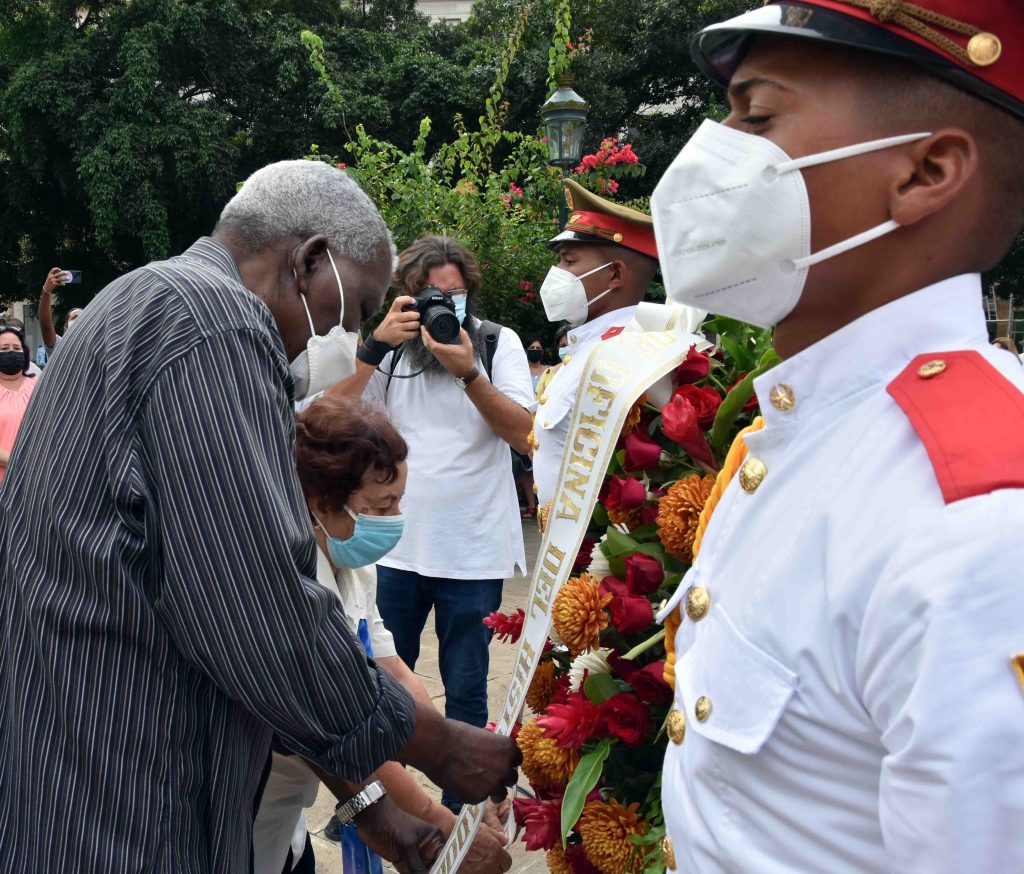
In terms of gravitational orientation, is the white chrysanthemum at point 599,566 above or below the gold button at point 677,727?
below

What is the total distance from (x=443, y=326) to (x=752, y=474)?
2.73 metres

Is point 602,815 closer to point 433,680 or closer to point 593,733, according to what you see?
point 593,733

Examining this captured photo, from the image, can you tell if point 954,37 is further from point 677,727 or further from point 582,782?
point 582,782

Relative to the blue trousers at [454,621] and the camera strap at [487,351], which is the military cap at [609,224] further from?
the blue trousers at [454,621]

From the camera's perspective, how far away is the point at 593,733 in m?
2.00

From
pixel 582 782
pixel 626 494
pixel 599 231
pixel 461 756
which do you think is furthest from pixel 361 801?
pixel 599 231

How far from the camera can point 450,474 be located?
12.9ft

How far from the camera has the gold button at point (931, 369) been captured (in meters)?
0.99

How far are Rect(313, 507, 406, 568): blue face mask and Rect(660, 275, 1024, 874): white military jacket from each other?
55.1 inches

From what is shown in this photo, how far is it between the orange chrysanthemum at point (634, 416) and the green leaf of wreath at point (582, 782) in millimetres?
675

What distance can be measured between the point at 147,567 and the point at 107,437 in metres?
0.21

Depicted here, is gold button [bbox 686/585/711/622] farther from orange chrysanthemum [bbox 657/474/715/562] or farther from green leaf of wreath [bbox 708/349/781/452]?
green leaf of wreath [bbox 708/349/781/452]

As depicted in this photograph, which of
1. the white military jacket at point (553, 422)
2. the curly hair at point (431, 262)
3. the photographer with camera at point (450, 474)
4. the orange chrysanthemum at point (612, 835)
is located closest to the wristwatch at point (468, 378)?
the photographer with camera at point (450, 474)

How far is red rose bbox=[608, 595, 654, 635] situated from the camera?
194 centimetres
